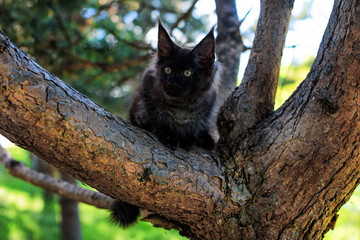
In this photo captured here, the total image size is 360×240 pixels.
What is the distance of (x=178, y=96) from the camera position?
236 cm

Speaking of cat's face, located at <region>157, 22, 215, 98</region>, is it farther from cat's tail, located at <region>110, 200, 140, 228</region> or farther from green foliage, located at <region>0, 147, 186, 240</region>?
green foliage, located at <region>0, 147, 186, 240</region>

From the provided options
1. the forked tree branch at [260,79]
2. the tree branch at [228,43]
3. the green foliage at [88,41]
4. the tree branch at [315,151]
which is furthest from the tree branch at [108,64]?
the tree branch at [315,151]

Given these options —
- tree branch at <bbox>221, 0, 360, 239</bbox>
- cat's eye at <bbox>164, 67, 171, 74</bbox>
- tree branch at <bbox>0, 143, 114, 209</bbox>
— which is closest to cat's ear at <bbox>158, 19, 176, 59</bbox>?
cat's eye at <bbox>164, 67, 171, 74</bbox>

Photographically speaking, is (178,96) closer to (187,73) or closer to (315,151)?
(187,73)

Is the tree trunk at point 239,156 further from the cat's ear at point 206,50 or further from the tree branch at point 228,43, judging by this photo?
the tree branch at point 228,43

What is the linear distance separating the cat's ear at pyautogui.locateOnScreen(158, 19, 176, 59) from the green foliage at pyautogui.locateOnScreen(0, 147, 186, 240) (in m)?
2.92

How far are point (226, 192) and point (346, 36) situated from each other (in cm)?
106

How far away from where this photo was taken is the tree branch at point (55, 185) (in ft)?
8.36

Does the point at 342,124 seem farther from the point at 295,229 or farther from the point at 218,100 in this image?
the point at 218,100

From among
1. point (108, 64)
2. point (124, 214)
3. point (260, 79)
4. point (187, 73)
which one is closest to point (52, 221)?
point (108, 64)

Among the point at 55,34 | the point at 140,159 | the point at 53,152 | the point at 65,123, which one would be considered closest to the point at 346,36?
Answer: the point at 140,159

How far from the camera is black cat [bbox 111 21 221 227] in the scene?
2.24 meters

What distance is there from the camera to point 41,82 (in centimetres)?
139

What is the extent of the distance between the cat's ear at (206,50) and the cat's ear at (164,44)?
0.19 metres
